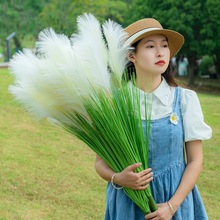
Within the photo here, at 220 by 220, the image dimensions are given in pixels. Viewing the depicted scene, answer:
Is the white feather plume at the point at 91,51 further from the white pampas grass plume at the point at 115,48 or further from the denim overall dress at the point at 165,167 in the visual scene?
the denim overall dress at the point at 165,167

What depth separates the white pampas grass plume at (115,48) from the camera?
2166 mm

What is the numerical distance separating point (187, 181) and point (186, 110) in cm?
30

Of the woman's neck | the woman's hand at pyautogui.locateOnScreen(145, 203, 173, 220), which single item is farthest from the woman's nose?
the woman's hand at pyautogui.locateOnScreen(145, 203, 173, 220)

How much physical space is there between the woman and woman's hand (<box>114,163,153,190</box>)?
5 cm

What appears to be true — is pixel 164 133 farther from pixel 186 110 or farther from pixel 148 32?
pixel 148 32

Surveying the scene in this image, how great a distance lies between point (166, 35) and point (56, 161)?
3.82m

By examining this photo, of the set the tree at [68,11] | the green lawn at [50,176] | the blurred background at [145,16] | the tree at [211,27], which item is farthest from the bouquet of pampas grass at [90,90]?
the tree at [68,11]

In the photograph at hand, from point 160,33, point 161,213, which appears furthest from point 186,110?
point 161,213

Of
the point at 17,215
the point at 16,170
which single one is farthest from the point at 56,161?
the point at 17,215

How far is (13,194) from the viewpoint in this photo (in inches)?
196

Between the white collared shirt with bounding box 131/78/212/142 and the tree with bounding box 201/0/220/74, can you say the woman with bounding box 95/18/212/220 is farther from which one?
the tree with bounding box 201/0/220/74

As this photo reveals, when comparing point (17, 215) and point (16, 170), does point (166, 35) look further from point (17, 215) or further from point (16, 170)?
point (16, 170)

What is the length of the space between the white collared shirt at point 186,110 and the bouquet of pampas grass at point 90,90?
0.39 feet

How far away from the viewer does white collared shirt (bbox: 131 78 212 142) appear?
235 cm
